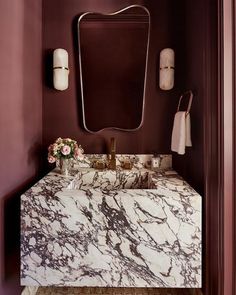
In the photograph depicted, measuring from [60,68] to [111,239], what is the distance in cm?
135

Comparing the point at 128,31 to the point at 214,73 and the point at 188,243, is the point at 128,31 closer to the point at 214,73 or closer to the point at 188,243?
the point at 214,73

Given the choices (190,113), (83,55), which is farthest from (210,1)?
(83,55)

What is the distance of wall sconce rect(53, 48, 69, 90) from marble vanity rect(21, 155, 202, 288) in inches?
40.3

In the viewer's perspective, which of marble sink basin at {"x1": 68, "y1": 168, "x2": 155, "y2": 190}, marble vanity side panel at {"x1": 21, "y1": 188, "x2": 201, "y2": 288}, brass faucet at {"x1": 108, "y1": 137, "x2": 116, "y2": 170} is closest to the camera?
marble vanity side panel at {"x1": 21, "y1": 188, "x2": 201, "y2": 288}

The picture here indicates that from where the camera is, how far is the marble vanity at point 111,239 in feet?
4.75

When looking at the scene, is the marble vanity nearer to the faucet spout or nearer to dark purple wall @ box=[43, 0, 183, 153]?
the faucet spout

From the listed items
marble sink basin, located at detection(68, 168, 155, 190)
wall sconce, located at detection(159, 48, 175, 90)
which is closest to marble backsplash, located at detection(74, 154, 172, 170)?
marble sink basin, located at detection(68, 168, 155, 190)

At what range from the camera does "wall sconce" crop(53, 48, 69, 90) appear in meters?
2.14

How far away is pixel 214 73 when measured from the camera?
1.55 metres

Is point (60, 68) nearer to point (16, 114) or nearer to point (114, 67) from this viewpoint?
point (114, 67)

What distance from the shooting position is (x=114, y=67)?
225 cm

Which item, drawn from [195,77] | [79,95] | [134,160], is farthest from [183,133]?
[79,95]

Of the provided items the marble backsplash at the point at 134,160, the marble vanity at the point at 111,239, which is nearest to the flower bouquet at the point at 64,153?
the marble backsplash at the point at 134,160

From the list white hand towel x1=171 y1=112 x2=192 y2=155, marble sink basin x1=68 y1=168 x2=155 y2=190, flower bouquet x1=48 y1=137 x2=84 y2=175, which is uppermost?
white hand towel x1=171 y1=112 x2=192 y2=155
